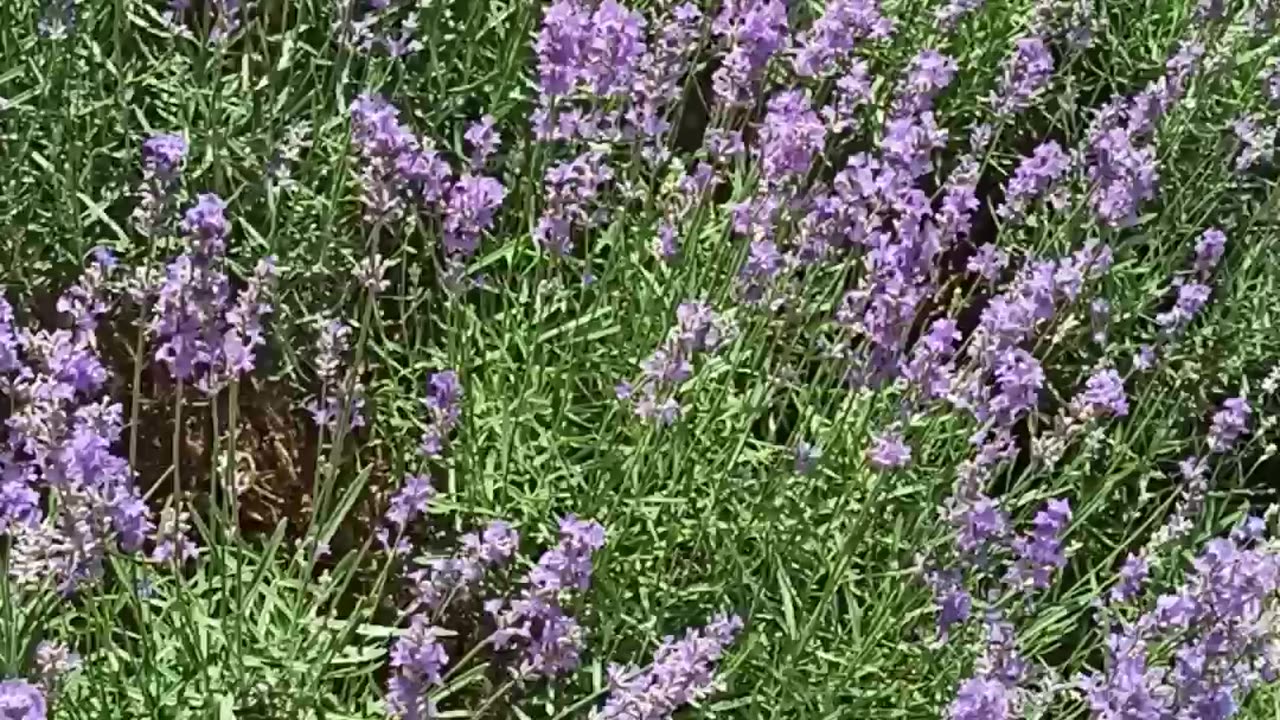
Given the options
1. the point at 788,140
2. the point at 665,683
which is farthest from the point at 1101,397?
the point at 665,683

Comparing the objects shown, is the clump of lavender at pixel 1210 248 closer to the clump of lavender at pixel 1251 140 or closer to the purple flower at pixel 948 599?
the clump of lavender at pixel 1251 140

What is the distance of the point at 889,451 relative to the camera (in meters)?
2.05

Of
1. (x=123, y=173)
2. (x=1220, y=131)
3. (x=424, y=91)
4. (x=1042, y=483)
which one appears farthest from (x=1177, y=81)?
(x=123, y=173)

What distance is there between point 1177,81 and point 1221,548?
3.57ft

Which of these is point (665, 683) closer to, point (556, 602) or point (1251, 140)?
point (556, 602)

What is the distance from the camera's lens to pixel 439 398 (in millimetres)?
1989

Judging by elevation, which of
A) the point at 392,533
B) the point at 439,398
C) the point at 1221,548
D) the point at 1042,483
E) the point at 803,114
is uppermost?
the point at 803,114

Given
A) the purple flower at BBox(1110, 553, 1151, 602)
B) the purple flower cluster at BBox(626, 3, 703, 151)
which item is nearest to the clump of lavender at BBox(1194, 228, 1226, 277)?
the purple flower at BBox(1110, 553, 1151, 602)

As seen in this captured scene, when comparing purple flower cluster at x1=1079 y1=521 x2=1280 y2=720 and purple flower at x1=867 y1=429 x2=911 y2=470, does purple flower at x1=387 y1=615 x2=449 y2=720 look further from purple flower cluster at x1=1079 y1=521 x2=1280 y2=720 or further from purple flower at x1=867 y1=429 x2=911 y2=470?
purple flower cluster at x1=1079 y1=521 x2=1280 y2=720

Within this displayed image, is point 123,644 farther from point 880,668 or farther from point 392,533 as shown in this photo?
point 880,668

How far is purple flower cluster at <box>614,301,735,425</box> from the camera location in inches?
78.6

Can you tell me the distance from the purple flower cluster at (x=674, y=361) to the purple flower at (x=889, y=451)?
25 centimetres

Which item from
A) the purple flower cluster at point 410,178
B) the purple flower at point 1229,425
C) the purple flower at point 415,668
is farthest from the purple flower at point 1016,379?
the purple flower at point 415,668

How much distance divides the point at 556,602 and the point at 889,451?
50cm
